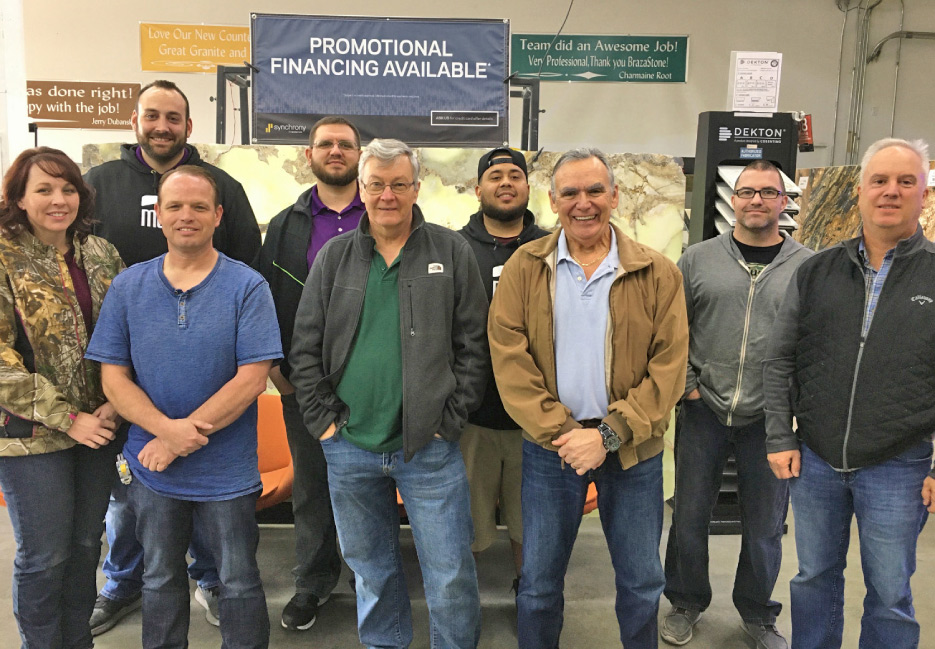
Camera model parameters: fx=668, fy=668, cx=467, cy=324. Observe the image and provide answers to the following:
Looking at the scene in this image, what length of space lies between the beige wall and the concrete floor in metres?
5.70

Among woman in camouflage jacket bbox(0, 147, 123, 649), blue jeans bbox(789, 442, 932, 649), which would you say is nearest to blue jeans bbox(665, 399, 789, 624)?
blue jeans bbox(789, 442, 932, 649)

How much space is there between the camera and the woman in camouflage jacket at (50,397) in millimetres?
1908

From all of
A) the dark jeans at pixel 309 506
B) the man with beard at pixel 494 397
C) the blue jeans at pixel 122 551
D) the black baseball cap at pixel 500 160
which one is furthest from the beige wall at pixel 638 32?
the dark jeans at pixel 309 506

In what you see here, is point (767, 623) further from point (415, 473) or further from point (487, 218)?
point (487, 218)

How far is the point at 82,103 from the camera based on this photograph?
7367 mm

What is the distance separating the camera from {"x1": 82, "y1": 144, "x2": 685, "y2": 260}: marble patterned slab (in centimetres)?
359

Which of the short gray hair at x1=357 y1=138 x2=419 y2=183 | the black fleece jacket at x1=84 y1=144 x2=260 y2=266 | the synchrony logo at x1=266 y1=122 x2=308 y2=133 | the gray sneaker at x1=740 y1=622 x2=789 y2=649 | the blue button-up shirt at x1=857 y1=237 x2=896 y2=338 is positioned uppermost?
the synchrony logo at x1=266 y1=122 x2=308 y2=133

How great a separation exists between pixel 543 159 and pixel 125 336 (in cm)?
244

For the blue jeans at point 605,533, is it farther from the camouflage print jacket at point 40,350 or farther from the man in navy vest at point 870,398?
the camouflage print jacket at point 40,350

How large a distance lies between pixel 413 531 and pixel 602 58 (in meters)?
7.25

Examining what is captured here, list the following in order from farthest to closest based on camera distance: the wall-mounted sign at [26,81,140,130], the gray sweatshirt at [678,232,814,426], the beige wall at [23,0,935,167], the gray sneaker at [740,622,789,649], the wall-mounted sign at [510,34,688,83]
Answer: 1. the wall-mounted sign at [510,34,688,83]
2. the beige wall at [23,0,935,167]
3. the wall-mounted sign at [26,81,140,130]
4. the gray sneaker at [740,622,789,649]
5. the gray sweatshirt at [678,232,814,426]

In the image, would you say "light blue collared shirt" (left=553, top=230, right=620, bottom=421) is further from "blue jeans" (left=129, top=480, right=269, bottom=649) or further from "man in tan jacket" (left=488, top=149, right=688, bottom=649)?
"blue jeans" (left=129, top=480, right=269, bottom=649)

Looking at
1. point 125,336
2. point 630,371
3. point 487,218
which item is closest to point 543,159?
point 487,218

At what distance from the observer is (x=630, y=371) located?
1964 mm
